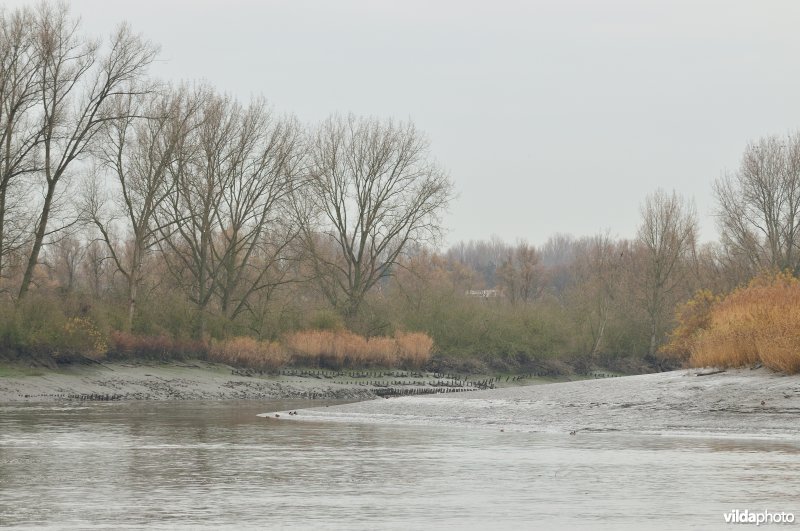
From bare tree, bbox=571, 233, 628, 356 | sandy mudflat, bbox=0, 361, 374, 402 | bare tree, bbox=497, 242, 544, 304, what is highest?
bare tree, bbox=497, 242, 544, 304

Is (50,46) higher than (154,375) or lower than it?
higher

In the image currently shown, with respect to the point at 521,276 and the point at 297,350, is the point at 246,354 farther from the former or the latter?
the point at 521,276

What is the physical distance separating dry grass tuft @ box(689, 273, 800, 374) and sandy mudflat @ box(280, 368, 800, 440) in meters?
0.42

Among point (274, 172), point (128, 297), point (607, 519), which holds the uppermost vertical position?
point (274, 172)

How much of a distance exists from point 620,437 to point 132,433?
8.78 metres

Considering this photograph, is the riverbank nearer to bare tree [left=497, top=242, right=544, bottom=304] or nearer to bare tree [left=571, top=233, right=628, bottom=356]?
bare tree [left=571, top=233, right=628, bottom=356]

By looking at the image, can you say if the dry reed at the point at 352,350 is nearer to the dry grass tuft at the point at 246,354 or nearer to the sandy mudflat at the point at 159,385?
the dry grass tuft at the point at 246,354

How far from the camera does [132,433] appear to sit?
20.6 metres

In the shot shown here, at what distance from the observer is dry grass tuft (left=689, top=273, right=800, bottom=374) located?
2273 centimetres

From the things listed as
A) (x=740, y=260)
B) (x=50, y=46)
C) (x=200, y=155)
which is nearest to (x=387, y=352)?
(x=200, y=155)

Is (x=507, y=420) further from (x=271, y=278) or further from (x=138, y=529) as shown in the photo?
(x=271, y=278)

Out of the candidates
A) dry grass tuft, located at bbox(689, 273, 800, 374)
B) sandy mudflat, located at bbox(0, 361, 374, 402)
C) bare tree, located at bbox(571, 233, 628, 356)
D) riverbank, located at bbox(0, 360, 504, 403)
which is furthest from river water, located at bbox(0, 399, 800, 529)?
bare tree, located at bbox(571, 233, 628, 356)

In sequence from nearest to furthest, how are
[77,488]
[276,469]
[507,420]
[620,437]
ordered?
[77,488] → [276,469] → [620,437] → [507,420]

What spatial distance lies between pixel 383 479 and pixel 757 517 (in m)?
4.77
